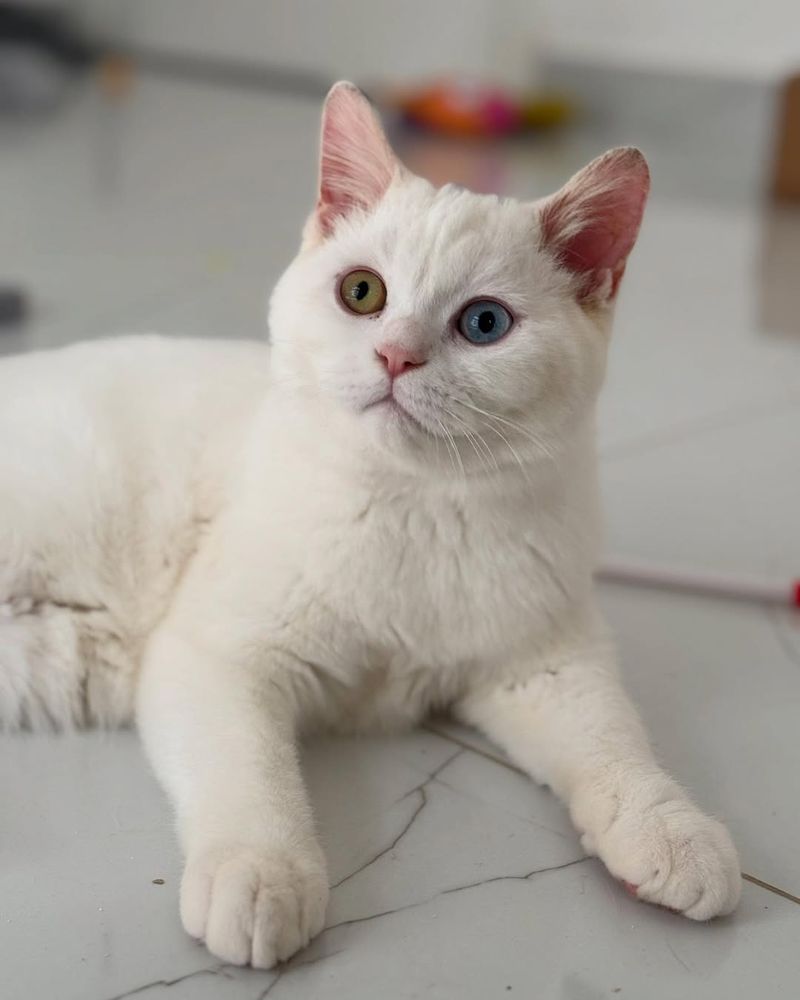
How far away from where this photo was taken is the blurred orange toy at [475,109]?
702 centimetres

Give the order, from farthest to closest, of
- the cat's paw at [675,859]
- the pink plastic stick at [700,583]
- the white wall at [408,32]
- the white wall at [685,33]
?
the white wall at [408,32]
the white wall at [685,33]
the pink plastic stick at [700,583]
the cat's paw at [675,859]

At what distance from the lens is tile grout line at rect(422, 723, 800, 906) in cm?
153

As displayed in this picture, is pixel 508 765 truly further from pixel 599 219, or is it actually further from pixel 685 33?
pixel 685 33

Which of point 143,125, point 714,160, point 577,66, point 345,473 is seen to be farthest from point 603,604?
point 577,66

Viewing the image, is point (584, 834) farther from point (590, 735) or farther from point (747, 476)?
point (747, 476)

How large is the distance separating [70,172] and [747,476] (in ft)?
11.1

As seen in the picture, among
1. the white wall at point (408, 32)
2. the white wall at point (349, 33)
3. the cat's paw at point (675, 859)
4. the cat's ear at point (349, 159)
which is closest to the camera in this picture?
the cat's paw at point (675, 859)

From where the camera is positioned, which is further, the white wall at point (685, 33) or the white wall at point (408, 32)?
the white wall at point (408, 32)

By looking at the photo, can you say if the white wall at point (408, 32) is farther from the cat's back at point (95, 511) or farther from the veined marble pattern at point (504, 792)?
the cat's back at point (95, 511)

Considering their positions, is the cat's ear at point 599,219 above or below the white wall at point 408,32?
below

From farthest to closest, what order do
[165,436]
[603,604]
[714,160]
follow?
[714,160] → [603,604] → [165,436]

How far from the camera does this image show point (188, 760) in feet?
→ 5.05

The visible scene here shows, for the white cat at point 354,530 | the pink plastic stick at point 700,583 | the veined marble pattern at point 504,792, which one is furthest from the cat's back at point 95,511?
the pink plastic stick at point 700,583

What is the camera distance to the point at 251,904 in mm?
1300
